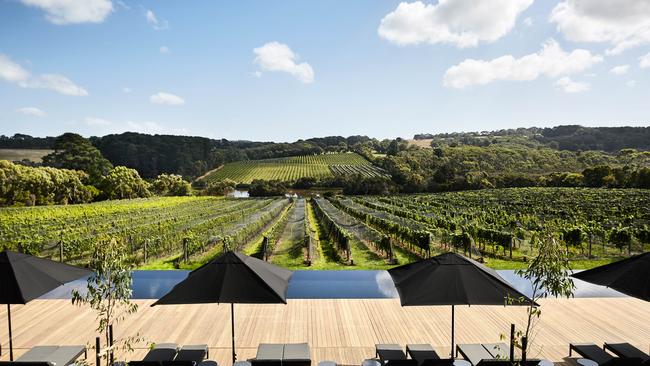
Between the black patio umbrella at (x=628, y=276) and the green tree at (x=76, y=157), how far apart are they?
72663 mm

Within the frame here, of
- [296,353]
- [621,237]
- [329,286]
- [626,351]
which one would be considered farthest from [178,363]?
[621,237]

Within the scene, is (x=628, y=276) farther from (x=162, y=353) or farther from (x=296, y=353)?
(x=162, y=353)

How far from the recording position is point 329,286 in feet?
38.1

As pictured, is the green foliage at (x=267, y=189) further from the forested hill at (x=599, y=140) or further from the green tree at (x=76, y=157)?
the forested hill at (x=599, y=140)

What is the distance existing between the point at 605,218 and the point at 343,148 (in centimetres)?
10463

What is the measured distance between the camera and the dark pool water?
10680 millimetres

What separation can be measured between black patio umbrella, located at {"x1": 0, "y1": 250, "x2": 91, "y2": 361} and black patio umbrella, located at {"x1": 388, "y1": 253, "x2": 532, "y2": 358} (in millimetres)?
5227

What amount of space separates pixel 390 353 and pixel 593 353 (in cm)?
326

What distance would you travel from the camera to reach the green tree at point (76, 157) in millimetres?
67438

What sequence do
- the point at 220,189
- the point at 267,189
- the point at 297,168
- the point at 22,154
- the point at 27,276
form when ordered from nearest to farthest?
the point at 27,276 < the point at 267,189 < the point at 220,189 < the point at 22,154 < the point at 297,168

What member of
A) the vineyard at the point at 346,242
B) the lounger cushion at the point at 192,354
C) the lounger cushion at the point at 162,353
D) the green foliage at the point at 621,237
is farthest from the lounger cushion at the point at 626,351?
the green foliage at the point at 621,237

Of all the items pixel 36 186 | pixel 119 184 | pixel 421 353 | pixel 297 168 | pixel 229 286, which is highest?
pixel 297 168

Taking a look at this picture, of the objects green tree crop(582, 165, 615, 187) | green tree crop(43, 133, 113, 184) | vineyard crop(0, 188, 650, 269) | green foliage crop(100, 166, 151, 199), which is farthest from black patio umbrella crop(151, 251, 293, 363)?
green tree crop(582, 165, 615, 187)

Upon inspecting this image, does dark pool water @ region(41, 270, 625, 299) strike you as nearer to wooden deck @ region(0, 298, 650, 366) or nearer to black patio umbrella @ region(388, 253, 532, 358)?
wooden deck @ region(0, 298, 650, 366)
